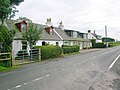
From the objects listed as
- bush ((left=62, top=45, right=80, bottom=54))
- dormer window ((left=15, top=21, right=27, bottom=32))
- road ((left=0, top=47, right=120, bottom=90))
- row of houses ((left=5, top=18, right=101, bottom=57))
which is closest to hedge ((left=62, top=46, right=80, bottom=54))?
bush ((left=62, top=45, right=80, bottom=54))

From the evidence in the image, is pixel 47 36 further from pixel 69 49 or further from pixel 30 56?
pixel 30 56

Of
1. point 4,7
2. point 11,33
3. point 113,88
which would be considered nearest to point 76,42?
point 11,33

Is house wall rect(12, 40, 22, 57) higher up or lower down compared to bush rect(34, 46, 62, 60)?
higher up

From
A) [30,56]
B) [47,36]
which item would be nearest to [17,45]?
[30,56]

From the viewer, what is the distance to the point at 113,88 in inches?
343

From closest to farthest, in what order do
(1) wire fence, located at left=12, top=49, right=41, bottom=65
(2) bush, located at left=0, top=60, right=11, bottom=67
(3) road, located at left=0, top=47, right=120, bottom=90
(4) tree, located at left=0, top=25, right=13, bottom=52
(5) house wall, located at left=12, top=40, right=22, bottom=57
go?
(3) road, located at left=0, top=47, right=120, bottom=90 → (2) bush, located at left=0, top=60, right=11, bottom=67 → (4) tree, located at left=0, top=25, right=13, bottom=52 → (1) wire fence, located at left=12, top=49, right=41, bottom=65 → (5) house wall, located at left=12, top=40, right=22, bottom=57

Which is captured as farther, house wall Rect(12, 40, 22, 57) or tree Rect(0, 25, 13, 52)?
house wall Rect(12, 40, 22, 57)

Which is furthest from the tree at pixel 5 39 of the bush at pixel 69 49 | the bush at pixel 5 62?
the bush at pixel 69 49

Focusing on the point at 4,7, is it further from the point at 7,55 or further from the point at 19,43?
the point at 19,43

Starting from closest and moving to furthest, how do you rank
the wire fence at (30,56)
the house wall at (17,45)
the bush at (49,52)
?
the wire fence at (30,56) → the bush at (49,52) → the house wall at (17,45)

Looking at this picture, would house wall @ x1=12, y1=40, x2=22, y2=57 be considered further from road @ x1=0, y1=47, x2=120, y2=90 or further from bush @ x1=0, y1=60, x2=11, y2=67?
road @ x1=0, y1=47, x2=120, y2=90

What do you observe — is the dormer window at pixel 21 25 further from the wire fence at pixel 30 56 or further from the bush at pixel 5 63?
the bush at pixel 5 63

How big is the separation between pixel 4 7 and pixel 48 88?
9.48m

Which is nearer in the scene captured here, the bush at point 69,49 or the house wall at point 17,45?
the house wall at point 17,45
